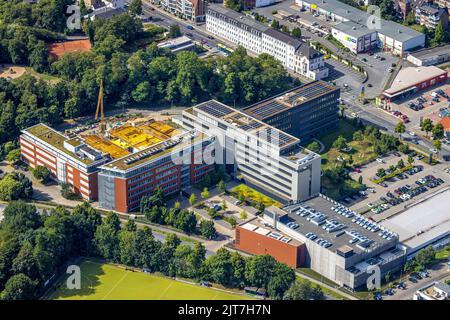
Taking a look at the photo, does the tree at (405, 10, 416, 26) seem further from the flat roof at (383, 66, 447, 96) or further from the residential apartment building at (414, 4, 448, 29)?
the flat roof at (383, 66, 447, 96)

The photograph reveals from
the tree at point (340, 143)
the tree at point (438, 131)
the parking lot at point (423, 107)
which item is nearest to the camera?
the tree at point (340, 143)

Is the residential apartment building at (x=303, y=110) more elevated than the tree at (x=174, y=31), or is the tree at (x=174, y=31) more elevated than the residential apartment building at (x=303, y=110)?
the tree at (x=174, y=31)

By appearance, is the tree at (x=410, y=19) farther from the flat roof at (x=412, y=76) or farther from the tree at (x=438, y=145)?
the tree at (x=438, y=145)

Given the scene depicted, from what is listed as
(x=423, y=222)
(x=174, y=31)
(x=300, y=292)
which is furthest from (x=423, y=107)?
(x=300, y=292)

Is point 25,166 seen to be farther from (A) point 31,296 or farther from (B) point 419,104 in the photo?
(B) point 419,104

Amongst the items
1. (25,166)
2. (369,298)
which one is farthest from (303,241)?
(25,166)

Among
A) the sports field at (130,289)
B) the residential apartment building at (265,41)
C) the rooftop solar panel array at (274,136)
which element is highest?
the residential apartment building at (265,41)

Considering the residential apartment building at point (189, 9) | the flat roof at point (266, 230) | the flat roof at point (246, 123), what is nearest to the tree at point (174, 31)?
the residential apartment building at point (189, 9)
